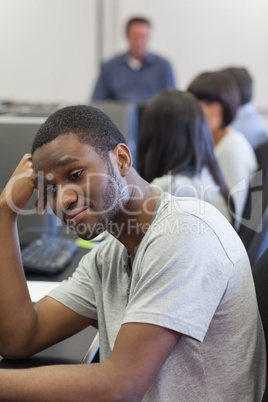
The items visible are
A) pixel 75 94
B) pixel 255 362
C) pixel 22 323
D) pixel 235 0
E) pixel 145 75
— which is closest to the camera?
pixel 255 362

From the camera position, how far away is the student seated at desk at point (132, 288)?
74 cm

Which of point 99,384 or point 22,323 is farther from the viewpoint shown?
point 22,323

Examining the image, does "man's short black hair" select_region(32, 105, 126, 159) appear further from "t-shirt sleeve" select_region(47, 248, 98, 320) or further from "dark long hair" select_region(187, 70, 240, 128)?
"dark long hair" select_region(187, 70, 240, 128)

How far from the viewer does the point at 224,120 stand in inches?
94.3

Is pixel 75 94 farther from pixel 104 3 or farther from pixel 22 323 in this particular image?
pixel 22 323

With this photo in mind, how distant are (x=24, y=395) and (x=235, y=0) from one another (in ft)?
13.5

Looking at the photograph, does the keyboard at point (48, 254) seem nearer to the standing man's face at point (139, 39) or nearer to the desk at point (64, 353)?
the desk at point (64, 353)

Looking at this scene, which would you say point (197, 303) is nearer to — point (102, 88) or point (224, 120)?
point (224, 120)

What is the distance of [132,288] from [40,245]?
0.80m

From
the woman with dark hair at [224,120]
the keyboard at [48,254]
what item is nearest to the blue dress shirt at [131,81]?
the woman with dark hair at [224,120]

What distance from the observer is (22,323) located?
978mm

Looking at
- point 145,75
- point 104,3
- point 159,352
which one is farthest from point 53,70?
point 159,352

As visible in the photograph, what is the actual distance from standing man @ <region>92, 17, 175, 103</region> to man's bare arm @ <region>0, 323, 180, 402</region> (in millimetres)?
3204

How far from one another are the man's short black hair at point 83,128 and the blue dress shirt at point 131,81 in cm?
299
